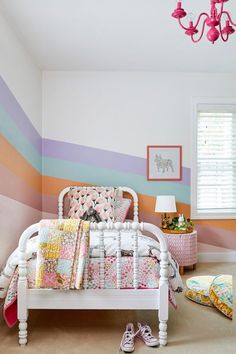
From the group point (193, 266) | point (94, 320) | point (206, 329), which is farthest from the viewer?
point (193, 266)

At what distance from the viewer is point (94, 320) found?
9.05ft

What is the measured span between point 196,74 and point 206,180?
1.40 meters

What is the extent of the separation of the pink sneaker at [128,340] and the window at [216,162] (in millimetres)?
2340

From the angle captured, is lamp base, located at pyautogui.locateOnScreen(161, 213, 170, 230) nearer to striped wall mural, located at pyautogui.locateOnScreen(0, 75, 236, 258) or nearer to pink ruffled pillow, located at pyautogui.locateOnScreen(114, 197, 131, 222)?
striped wall mural, located at pyautogui.locateOnScreen(0, 75, 236, 258)

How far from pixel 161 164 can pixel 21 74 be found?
2019 mm

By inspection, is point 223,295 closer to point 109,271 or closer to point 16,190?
point 109,271

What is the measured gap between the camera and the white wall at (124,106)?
443 cm

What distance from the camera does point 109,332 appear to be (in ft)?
8.32

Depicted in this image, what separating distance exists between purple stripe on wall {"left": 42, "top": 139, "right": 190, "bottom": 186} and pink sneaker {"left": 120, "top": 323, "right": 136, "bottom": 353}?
2246 millimetres

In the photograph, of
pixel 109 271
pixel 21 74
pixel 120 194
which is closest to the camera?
pixel 109 271

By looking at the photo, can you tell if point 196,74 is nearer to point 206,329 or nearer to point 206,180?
point 206,180

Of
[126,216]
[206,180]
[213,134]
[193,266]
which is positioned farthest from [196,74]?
[193,266]

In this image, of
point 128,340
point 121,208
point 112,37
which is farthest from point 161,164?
point 128,340

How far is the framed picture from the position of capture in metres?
4.46
